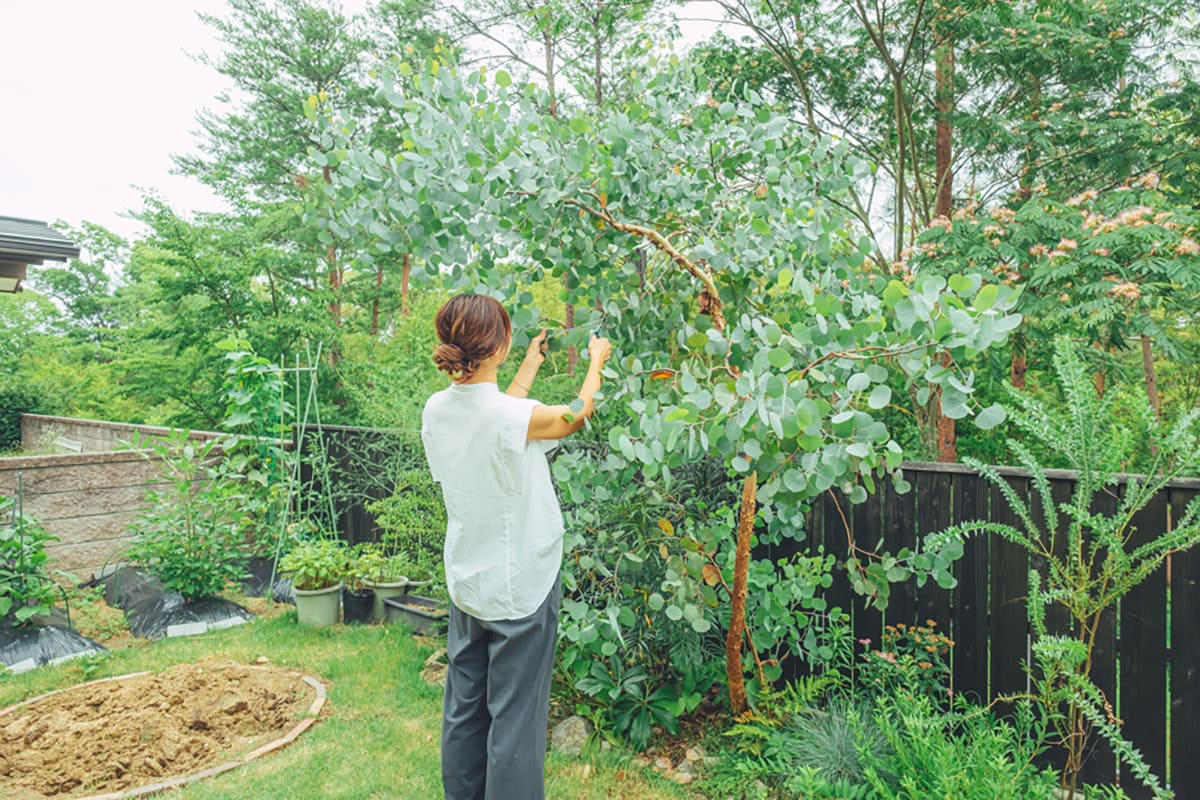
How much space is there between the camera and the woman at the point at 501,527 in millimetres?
1720

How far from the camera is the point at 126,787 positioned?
2.34 meters

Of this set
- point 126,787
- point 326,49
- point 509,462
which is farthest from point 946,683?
point 326,49

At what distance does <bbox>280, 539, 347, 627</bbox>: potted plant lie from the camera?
13.2 ft

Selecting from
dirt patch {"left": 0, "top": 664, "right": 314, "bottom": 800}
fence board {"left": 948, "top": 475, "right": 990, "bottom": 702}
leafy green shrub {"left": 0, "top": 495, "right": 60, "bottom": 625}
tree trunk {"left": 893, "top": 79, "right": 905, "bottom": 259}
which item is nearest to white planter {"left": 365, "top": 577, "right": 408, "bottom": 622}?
dirt patch {"left": 0, "top": 664, "right": 314, "bottom": 800}

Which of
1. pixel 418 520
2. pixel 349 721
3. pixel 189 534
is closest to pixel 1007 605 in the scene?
pixel 349 721

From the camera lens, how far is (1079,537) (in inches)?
81.5

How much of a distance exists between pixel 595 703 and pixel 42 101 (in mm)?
26256

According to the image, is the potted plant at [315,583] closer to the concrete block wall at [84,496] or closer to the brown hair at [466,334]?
the concrete block wall at [84,496]

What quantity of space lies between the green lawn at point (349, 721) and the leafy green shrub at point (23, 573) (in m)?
0.38

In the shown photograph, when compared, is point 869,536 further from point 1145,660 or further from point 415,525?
point 415,525

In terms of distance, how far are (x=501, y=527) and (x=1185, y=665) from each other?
205cm

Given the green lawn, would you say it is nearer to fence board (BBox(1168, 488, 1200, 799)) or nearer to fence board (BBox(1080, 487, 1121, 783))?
fence board (BBox(1080, 487, 1121, 783))

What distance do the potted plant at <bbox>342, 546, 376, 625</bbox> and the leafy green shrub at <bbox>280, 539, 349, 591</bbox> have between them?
62 millimetres

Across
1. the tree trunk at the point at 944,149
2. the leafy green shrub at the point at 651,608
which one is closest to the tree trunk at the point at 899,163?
the tree trunk at the point at 944,149
